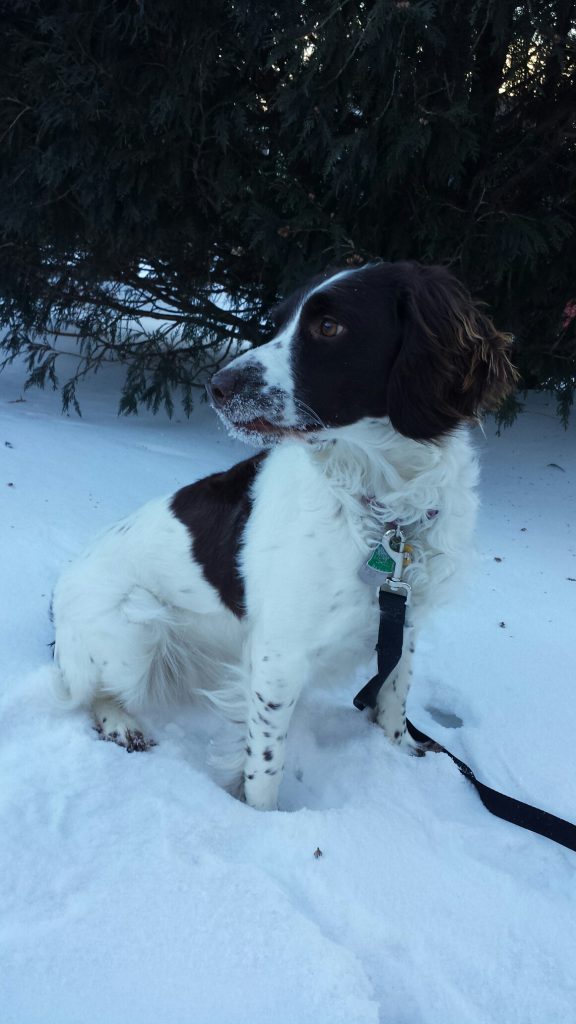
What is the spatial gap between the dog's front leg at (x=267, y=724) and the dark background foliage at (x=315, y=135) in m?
2.43

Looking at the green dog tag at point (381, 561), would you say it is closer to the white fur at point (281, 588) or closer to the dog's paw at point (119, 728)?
the white fur at point (281, 588)

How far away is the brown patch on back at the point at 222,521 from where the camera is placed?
77.3 inches

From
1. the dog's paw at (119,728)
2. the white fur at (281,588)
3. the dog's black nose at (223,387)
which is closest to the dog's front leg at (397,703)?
the white fur at (281,588)

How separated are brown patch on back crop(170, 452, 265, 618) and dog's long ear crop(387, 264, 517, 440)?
0.52 m

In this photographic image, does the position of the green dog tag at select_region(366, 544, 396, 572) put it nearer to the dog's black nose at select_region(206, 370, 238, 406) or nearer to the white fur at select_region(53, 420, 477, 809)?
the white fur at select_region(53, 420, 477, 809)

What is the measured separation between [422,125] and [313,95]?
0.55 m

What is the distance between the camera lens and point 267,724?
1.85 metres

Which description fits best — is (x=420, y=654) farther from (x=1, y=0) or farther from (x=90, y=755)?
(x=1, y=0)

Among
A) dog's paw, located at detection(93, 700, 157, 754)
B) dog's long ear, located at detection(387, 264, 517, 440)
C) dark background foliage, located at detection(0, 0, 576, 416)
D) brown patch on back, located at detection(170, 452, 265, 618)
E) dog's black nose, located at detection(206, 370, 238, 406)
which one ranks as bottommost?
dog's paw, located at detection(93, 700, 157, 754)

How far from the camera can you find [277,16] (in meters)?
3.53

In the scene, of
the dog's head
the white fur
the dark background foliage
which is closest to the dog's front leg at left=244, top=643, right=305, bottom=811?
the white fur

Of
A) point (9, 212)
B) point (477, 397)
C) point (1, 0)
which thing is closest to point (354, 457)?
point (477, 397)

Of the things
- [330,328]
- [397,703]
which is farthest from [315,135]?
[397,703]

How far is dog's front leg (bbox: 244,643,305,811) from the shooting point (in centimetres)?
181
